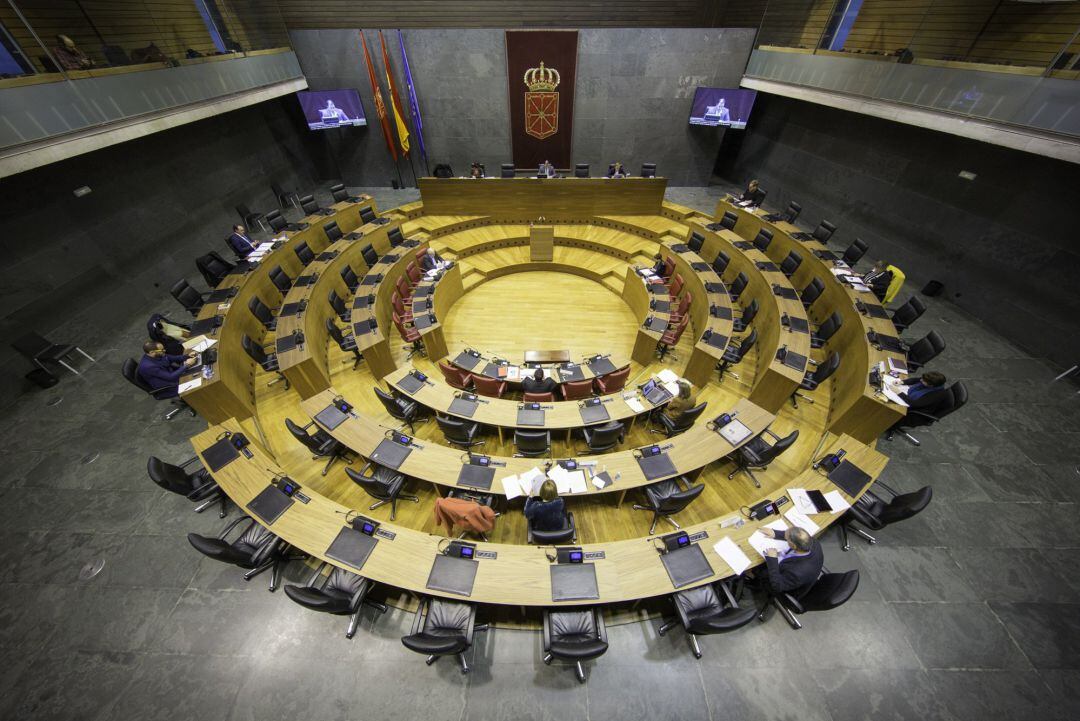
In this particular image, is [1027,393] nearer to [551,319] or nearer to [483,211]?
[551,319]

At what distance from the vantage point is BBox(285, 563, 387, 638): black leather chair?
3.85m

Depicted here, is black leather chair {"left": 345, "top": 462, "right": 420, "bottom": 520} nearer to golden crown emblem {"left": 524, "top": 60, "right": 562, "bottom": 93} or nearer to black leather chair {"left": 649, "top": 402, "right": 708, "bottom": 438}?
black leather chair {"left": 649, "top": 402, "right": 708, "bottom": 438}

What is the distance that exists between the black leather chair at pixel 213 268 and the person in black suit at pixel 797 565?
37.0 feet

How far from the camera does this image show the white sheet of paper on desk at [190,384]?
19.3 feet

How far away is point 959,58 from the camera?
7.66 metres

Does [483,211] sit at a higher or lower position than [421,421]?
higher

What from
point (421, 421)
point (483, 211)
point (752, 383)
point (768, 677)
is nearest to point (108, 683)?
point (421, 421)

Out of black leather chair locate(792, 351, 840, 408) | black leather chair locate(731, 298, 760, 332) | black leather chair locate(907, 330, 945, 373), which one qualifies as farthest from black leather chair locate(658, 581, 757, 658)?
black leather chair locate(907, 330, 945, 373)

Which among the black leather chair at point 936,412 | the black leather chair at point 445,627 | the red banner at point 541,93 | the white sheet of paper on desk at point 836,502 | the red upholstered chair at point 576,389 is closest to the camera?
the black leather chair at point 445,627

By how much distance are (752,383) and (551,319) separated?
4593 millimetres

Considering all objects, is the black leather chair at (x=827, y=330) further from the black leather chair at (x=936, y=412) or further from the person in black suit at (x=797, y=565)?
the person in black suit at (x=797, y=565)

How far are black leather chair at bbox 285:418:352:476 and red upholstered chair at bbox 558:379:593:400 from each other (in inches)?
146

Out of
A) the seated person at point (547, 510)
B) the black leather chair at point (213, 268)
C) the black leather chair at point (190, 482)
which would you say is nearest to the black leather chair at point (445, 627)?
the seated person at point (547, 510)

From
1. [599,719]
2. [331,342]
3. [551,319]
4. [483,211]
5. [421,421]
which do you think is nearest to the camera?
[599,719]
